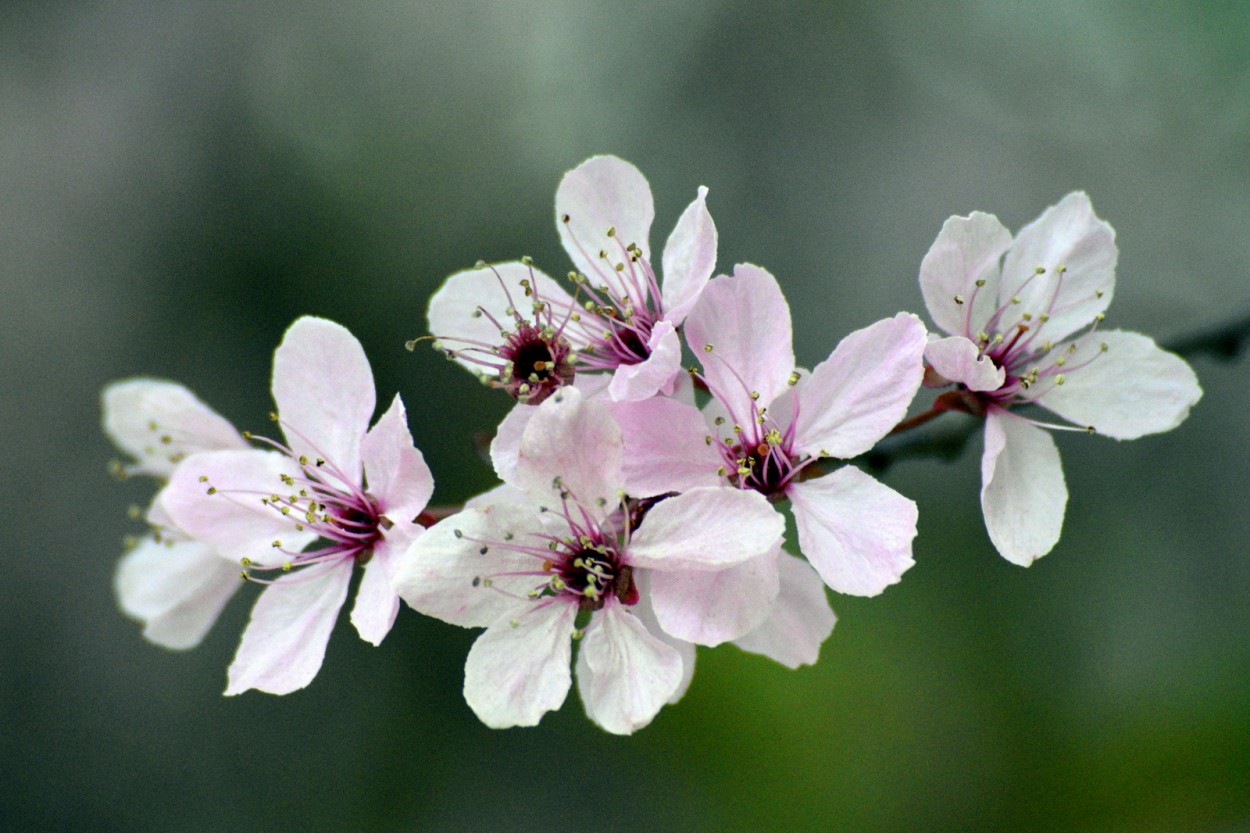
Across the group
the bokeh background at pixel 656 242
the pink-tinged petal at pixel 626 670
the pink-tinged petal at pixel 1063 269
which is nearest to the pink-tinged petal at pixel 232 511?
the pink-tinged petal at pixel 626 670

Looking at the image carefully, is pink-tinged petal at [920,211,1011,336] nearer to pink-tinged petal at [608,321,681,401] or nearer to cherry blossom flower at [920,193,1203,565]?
cherry blossom flower at [920,193,1203,565]

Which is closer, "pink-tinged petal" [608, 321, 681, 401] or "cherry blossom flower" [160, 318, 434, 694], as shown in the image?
"pink-tinged petal" [608, 321, 681, 401]

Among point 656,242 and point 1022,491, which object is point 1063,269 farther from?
point 656,242

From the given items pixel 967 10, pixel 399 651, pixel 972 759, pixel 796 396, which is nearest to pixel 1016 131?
pixel 967 10

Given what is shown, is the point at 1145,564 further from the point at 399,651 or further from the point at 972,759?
the point at 399,651

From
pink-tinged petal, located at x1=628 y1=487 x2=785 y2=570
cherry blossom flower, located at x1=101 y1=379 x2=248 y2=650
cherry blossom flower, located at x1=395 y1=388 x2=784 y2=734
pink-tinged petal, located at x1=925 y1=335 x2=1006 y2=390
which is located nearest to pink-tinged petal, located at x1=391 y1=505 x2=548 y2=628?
cherry blossom flower, located at x1=395 y1=388 x2=784 y2=734

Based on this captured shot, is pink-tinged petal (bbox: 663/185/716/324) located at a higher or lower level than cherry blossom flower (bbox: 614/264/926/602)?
higher

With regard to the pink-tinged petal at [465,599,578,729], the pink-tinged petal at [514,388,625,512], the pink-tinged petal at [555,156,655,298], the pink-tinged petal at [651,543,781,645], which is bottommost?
the pink-tinged petal at [465,599,578,729]
